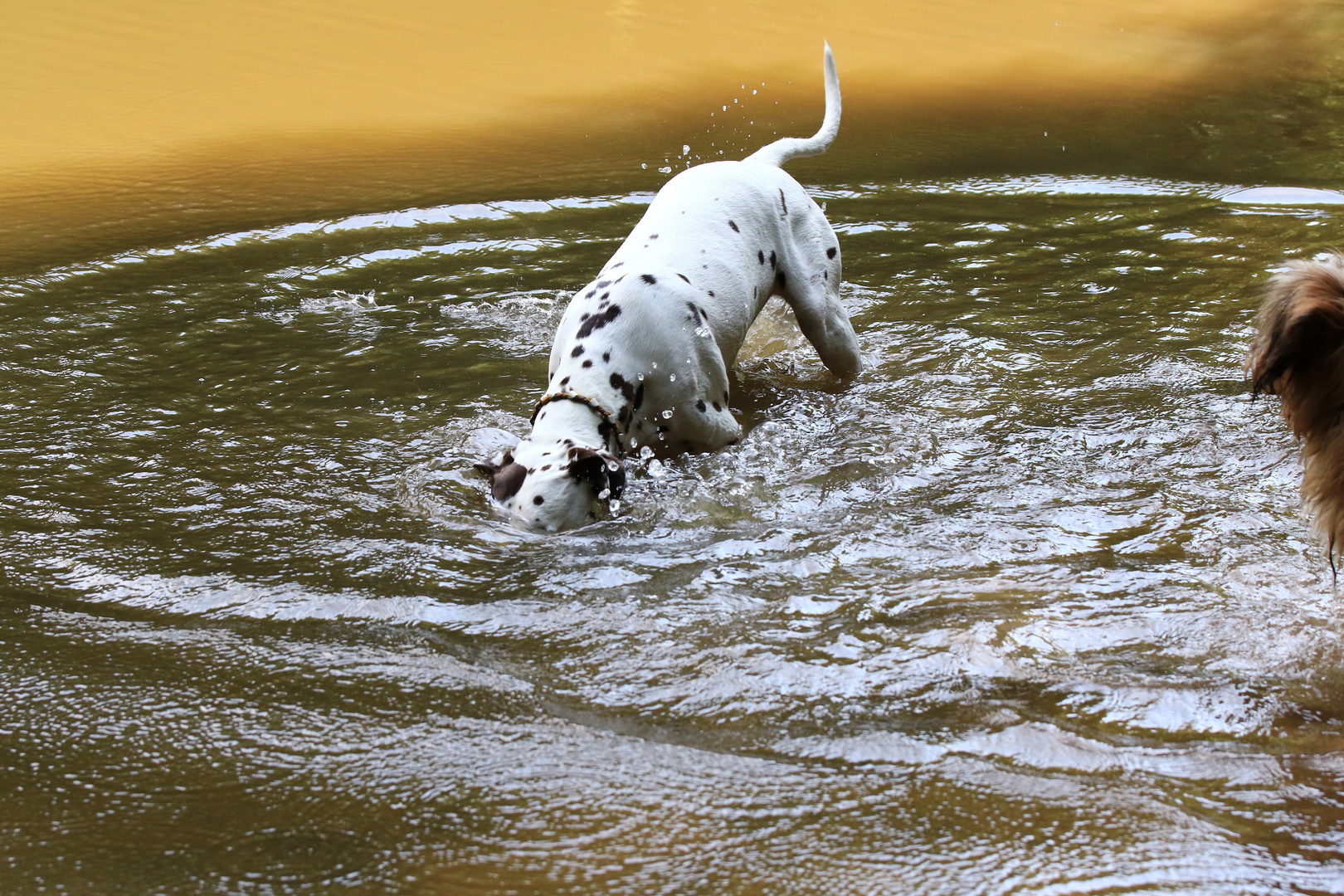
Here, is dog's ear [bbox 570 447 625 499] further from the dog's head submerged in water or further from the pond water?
the pond water

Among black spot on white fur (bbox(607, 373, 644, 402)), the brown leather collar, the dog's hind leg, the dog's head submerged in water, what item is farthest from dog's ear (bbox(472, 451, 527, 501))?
the dog's hind leg

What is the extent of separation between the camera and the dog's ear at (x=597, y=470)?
15.2 feet

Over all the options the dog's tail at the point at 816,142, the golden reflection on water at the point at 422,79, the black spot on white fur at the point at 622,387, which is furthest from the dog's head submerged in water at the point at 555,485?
the golden reflection on water at the point at 422,79

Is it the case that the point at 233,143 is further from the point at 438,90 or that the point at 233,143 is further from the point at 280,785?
the point at 280,785

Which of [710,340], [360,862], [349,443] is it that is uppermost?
[710,340]

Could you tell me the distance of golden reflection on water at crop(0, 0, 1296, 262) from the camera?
925cm

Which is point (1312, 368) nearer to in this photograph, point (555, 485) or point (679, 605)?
point (679, 605)

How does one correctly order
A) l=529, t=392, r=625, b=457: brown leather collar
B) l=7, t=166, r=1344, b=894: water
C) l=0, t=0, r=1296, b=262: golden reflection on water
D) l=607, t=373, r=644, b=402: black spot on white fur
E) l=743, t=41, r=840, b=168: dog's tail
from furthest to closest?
l=0, t=0, r=1296, b=262: golden reflection on water
l=743, t=41, r=840, b=168: dog's tail
l=607, t=373, r=644, b=402: black spot on white fur
l=529, t=392, r=625, b=457: brown leather collar
l=7, t=166, r=1344, b=894: water

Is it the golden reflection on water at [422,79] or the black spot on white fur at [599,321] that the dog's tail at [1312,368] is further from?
the golden reflection on water at [422,79]

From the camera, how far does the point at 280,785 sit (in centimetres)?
314

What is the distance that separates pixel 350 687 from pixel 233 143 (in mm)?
7970

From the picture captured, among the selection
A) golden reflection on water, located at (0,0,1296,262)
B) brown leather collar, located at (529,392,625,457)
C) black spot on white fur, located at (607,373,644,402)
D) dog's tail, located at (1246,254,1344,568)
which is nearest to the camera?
dog's tail, located at (1246,254,1344,568)

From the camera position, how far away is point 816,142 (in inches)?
262

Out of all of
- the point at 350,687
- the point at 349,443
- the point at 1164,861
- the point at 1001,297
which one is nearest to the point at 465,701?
the point at 350,687
